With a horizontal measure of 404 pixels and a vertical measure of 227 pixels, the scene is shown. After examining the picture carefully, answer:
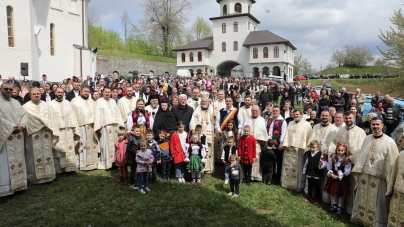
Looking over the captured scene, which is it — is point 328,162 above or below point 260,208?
above

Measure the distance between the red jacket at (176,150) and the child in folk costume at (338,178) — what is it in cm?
308

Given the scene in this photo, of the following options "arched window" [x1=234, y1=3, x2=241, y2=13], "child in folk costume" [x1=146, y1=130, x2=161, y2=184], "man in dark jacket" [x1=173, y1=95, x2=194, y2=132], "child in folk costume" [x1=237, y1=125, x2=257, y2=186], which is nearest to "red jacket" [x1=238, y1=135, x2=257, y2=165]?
"child in folk costume" [x1=237, y1=125, x2=257, y2=186]

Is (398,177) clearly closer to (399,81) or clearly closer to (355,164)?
(355,164)

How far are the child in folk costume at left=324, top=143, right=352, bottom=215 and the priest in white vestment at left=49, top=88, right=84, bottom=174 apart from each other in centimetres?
559

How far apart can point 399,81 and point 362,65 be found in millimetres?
61832

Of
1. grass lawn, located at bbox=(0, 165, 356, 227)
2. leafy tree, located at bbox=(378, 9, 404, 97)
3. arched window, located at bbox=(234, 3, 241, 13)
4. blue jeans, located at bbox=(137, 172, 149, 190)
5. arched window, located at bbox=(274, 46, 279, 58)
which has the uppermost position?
arched window, located at bbox=(234, 3, 241, 13)

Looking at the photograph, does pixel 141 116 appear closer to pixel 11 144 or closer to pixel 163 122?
pixel 163 122

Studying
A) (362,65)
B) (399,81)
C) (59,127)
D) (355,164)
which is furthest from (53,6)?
(362,65)

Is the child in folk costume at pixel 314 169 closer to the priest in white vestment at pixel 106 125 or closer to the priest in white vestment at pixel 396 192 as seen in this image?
the priest in white vestment at pixel 396 192

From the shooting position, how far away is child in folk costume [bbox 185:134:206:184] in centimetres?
683

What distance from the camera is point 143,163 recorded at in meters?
6.04

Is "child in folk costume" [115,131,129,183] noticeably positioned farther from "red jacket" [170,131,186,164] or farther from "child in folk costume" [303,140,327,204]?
"child in folk costume" [303,140,327,204]

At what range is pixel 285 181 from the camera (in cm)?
685

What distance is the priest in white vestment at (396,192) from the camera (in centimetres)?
448
